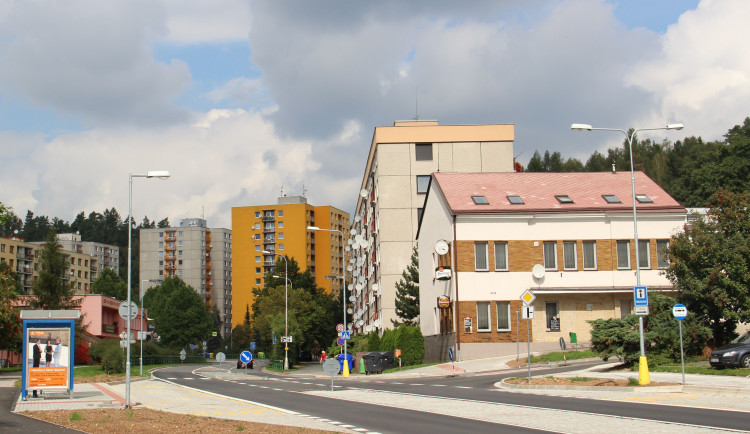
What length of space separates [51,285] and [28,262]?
245 feet

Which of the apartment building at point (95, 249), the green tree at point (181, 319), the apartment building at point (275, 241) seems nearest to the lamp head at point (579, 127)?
the green tree at point (181, 319)

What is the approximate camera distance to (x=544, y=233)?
147 feet

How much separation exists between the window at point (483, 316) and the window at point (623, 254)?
8.03 m

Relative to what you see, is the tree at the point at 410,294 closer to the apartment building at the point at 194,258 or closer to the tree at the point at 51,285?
the tree at the point at 51,285

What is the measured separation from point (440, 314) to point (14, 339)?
2724 cm

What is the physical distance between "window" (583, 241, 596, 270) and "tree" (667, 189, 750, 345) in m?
11.6

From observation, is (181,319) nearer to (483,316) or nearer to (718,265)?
(483,316)

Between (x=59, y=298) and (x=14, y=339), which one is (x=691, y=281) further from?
(x=59, y=298)

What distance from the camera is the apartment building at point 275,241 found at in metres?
153

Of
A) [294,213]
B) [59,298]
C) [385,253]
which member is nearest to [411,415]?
[385,253]

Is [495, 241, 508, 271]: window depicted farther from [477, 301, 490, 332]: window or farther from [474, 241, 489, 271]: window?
[477, 301, 490, 332]: window

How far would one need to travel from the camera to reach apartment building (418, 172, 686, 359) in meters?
43.5

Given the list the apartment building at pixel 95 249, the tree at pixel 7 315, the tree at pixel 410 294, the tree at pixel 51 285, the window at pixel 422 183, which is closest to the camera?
the tree at pixel 7 315

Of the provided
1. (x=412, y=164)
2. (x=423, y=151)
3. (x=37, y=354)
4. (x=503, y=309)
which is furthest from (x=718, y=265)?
(x=423, y=151)
